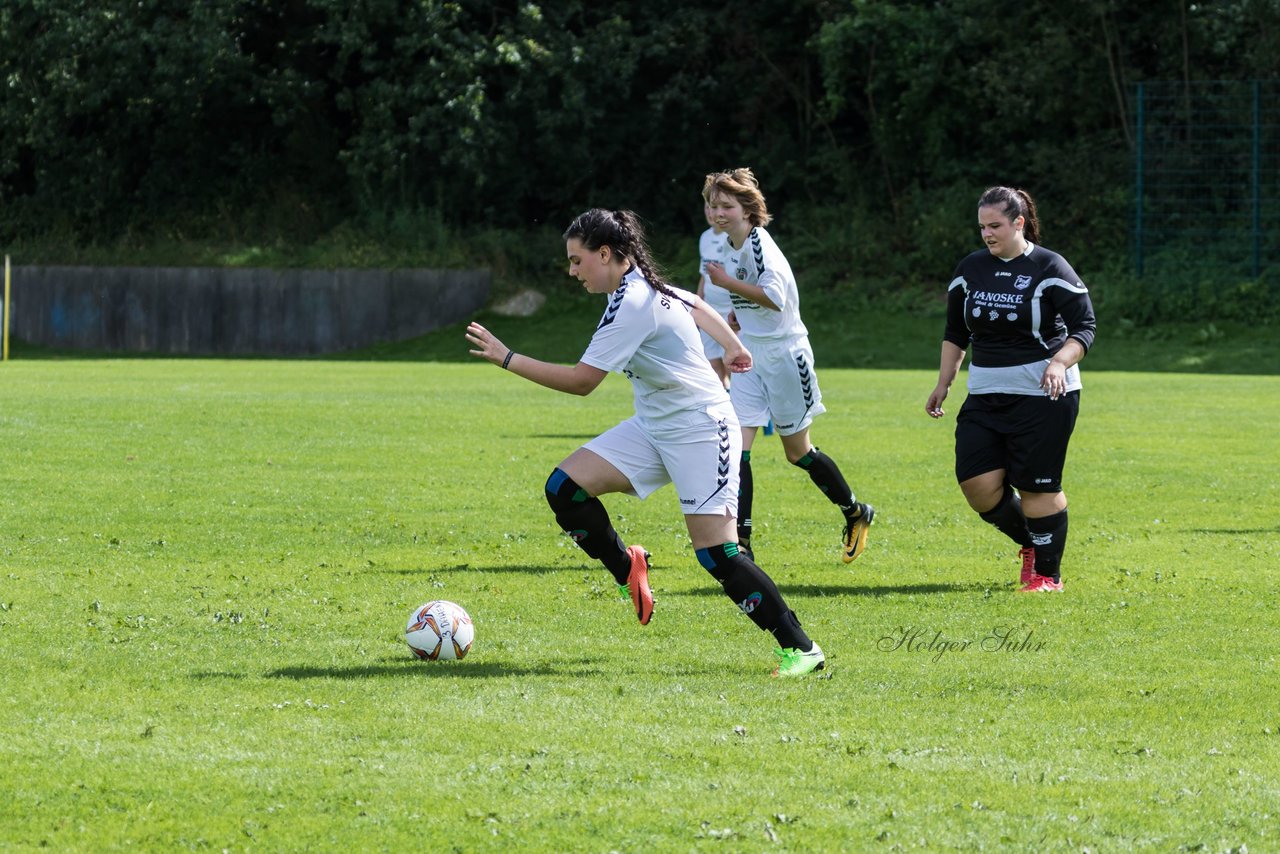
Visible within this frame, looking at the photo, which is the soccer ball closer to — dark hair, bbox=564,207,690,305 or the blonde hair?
dark hair, bbox=564,207,690,305

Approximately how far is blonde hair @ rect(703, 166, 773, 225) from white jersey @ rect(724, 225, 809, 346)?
0.10 m

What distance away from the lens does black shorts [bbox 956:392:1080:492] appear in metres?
8.75

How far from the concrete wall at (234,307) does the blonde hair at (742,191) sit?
2973cm

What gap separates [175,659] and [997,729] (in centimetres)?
320

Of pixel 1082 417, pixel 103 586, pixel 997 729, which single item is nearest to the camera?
pixel 997 729

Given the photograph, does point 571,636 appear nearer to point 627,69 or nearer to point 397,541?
point 397,541

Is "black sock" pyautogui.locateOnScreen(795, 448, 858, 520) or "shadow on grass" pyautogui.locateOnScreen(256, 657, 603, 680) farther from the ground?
"black sock" pyautogui.locateOnScreen(795, 448, 858, 520)

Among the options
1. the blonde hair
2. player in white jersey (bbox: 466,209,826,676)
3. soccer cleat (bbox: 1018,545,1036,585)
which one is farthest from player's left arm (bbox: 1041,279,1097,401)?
player in white jersey (bbox: 466,209,826,676)

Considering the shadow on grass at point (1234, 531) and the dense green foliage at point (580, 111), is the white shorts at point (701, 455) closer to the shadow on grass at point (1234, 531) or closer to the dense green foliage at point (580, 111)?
the shadow on grass at point (1234, 531)

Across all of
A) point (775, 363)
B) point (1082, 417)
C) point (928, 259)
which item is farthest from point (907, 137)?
point (775, 363)

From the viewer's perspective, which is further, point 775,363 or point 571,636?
point 775,363

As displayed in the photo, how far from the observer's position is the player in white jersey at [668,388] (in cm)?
667

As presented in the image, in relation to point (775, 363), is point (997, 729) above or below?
below

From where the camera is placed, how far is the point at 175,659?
6.79m
